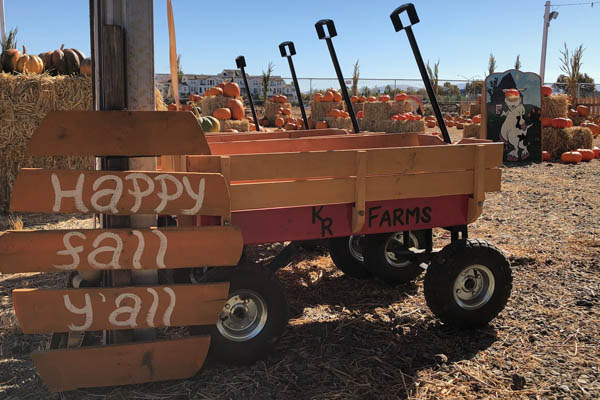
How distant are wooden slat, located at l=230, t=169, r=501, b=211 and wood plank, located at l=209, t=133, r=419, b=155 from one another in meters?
1.08

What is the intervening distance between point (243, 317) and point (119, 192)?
99 cm

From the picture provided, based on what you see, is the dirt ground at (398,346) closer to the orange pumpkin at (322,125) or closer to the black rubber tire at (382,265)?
the black rubber tire at (382,265)

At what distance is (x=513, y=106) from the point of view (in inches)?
447

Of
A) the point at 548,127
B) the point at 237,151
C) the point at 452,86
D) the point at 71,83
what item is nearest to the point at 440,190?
the point at 237,151

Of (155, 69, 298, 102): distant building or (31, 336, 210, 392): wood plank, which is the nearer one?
(31, 336, 210, 392): wood plank

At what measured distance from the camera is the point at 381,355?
3.17 metres

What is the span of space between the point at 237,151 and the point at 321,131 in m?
1.18

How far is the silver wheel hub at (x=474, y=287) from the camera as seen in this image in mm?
3471

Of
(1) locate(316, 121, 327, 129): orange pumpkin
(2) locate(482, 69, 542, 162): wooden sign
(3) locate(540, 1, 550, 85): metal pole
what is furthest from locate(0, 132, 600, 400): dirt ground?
(3) locate(540, 1, 550, 85): metal pole

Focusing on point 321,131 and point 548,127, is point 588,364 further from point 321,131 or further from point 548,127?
point 548,127

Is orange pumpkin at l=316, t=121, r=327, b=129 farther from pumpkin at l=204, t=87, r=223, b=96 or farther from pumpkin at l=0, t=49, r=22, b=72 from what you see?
pumpkin at l=0, t=49, r=22, b=72

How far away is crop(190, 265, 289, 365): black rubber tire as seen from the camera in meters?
2.87

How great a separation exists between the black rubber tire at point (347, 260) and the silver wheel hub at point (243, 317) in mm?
1628

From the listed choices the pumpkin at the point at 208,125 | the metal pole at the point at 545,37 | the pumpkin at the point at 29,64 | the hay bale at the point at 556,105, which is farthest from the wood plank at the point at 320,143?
the metal pole at the point at 545,37
